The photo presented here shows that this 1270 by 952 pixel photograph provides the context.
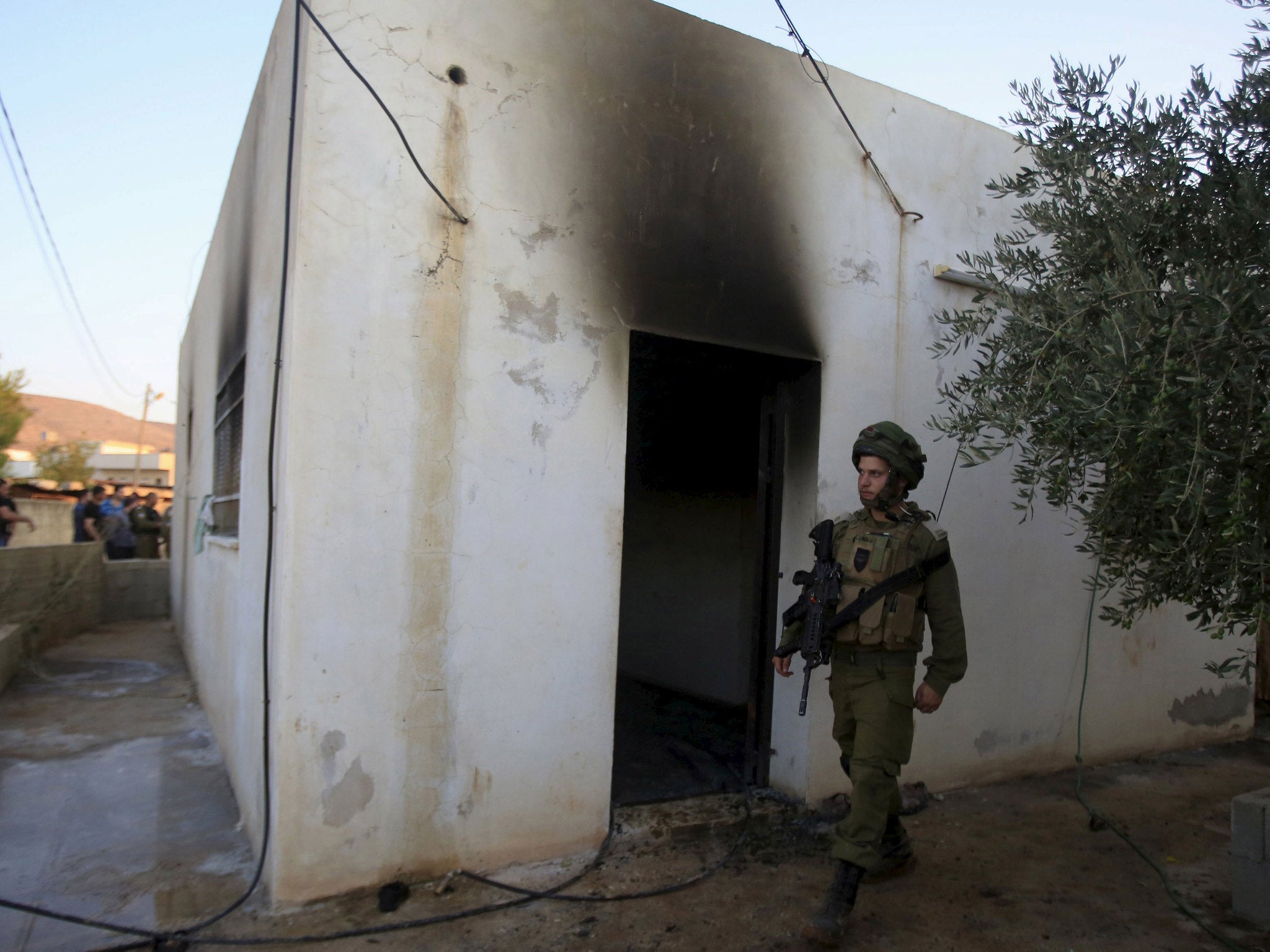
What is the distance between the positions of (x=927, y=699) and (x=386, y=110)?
10.1 feet

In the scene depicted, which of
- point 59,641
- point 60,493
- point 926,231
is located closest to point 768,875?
point 926,231

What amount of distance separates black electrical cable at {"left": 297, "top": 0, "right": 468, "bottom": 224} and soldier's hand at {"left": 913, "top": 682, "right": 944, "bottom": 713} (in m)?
2.59

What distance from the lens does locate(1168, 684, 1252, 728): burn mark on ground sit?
5949mm

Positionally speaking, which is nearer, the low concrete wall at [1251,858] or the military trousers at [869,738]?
the military trousers at [869,738]

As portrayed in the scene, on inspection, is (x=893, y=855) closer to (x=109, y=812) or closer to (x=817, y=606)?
(x=817, y=606)

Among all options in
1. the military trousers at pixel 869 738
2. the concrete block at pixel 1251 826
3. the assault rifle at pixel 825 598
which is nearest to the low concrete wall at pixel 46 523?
the assault rifle at pixel 825 598

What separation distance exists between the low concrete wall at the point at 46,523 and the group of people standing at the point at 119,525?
76 centimetres

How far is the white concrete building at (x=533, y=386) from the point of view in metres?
3.23

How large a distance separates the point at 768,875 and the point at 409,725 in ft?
5.28

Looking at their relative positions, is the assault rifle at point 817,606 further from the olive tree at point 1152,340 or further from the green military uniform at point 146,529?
the green military uniform at point 146,529

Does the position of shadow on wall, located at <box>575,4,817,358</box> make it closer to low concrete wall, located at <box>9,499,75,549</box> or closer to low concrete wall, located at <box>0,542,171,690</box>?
low concrete wall, located at <box>0,542,171,690</box>

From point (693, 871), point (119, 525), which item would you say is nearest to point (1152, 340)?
point (693, 871)

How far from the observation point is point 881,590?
3.33 metres

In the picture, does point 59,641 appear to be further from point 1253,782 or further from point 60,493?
point 60,493
